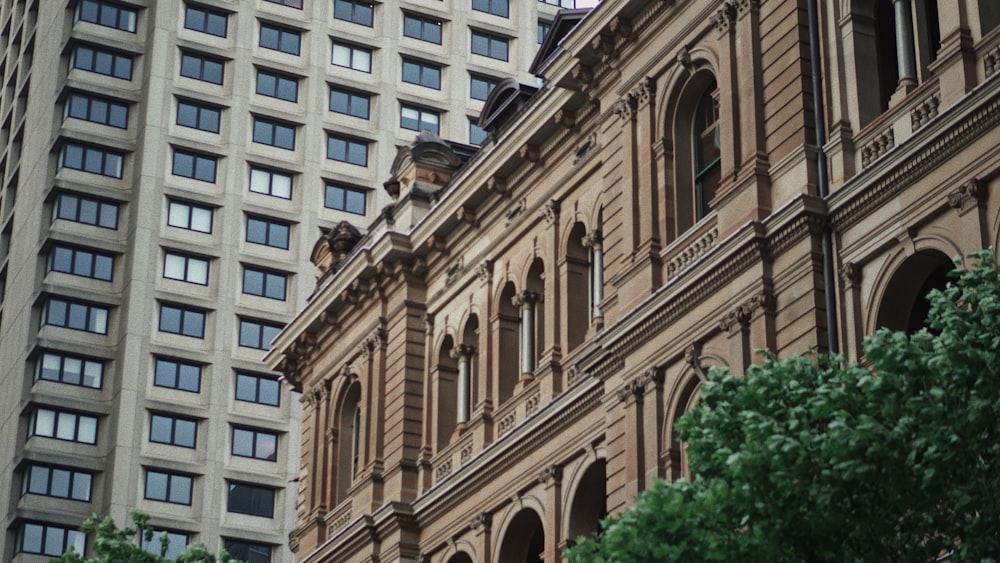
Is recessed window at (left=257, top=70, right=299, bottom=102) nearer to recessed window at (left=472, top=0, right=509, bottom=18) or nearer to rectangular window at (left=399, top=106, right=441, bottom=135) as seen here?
rectangular window at (left=399, top=106, right=441, bottom=135)

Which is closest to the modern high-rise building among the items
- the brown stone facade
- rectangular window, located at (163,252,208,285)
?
rectangular window, located at (163,252,208,285)

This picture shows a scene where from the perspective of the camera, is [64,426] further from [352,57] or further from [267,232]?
[352,57]

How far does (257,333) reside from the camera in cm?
9488

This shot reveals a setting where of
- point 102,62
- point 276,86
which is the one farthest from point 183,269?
point 102,62

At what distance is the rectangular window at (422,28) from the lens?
104312 millimetres

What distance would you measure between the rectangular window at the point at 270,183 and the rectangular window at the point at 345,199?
197 centimetres

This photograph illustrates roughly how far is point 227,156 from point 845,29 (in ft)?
214

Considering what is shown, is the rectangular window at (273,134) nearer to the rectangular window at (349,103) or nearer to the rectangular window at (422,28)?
the rectangular window at (349,103)

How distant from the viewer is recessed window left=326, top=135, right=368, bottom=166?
10031cm

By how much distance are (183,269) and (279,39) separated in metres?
13.8

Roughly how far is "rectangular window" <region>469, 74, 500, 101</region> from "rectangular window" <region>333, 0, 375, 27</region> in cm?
615

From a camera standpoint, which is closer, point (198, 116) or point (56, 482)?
point (56, 482)

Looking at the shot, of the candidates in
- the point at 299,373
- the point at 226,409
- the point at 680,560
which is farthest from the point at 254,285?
the point at 680,560

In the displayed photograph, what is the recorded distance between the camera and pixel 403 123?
102 m
